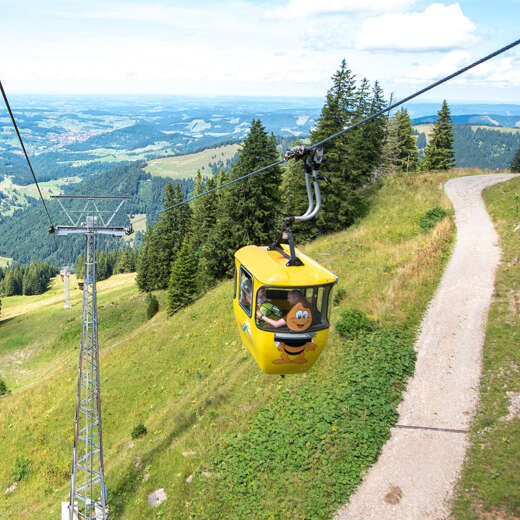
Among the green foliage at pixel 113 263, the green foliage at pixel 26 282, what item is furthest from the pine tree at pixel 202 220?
the green foliage at pixel 26 282

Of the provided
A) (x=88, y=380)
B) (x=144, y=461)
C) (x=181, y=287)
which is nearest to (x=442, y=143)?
(x=181, y=287)

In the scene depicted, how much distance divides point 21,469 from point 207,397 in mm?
13099

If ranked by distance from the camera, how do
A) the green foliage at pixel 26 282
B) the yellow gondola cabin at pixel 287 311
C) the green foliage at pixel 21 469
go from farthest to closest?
1. the green foliage at pixel 26 282
2. the green foliage at pixel 21 469
3. the yellow gondola cabin at pixel 287 311

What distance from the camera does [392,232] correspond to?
30766 mm

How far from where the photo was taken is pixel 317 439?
1264 centimetres

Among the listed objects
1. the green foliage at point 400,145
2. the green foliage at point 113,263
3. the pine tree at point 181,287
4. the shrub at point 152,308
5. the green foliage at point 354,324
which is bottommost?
the green foliage at point 113,263

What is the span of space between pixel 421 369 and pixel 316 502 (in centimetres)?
666

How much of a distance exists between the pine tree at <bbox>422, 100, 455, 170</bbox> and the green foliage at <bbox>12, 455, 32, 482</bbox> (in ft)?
194

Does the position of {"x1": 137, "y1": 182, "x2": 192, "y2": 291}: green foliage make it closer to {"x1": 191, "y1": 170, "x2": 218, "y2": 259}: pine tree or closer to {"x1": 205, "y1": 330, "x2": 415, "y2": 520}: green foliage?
{"x1": 191, "y1": 170, "x2": 218, "y2": 259}: pine tree

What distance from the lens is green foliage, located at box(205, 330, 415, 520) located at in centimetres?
1113

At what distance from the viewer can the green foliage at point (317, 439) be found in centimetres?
1113

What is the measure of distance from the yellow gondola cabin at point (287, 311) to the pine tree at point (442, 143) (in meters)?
55.7

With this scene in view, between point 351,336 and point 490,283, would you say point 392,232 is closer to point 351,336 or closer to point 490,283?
point 490,283

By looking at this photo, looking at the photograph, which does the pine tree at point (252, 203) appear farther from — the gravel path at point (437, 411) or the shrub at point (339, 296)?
the gravel path at point (437, 411)
